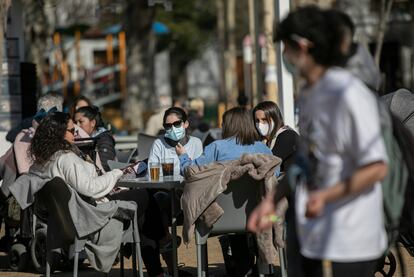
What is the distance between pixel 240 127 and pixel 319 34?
13.7 feet

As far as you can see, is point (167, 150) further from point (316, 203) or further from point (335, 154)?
point (316, 203)

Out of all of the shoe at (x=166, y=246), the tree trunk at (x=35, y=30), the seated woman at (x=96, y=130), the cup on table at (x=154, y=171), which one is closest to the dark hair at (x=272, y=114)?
the shoe at (x=166, y=246)

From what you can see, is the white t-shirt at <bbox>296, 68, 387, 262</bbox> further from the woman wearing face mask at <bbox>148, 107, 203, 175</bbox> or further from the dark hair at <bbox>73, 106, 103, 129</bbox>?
the dark hair at <bbox>73, 106, 103, 129</bbox>

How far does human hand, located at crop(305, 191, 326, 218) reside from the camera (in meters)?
4.41

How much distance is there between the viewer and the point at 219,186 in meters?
8.12

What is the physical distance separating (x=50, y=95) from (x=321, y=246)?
7.67 m

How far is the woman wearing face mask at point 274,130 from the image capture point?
963 cm

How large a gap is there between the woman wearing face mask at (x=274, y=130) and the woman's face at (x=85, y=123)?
253 centimetres

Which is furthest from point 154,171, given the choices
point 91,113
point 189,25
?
point 189,25

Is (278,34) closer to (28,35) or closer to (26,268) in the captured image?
(26,268)

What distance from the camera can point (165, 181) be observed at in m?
8.58

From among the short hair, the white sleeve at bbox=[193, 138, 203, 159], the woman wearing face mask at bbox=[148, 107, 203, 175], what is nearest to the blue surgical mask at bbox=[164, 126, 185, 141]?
the woman wearing face mask at bbox=[148, 107, 203, 175]

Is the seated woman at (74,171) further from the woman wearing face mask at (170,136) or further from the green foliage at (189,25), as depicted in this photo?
the green foliage at (189,25)

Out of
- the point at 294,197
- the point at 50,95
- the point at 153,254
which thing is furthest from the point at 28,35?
the point at 294,197
